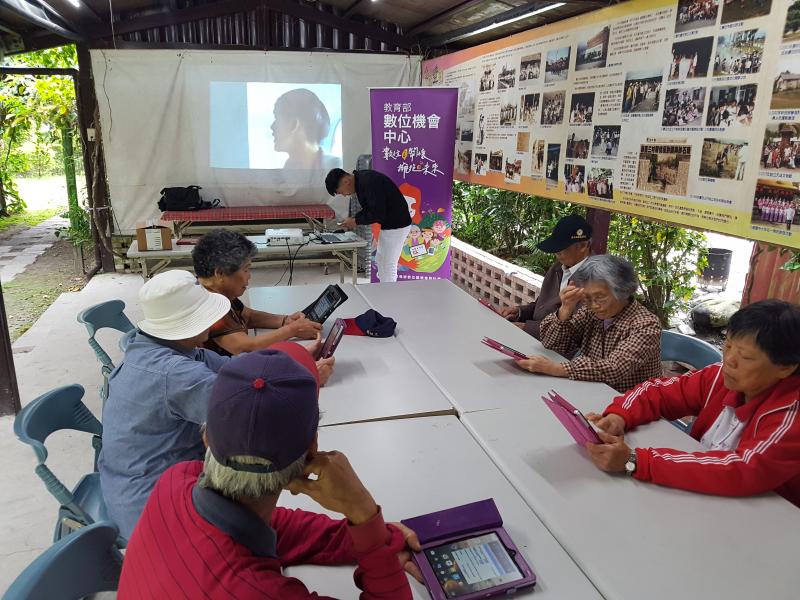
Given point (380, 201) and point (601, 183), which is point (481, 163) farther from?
point (601, 183)

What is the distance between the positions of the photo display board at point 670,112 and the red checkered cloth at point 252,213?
2.62 meters

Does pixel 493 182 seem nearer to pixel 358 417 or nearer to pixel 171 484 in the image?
pixel 358 417

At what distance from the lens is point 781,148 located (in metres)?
2.20

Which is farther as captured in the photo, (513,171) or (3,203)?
(3,203)

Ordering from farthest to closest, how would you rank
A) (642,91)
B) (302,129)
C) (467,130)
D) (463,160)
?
(302,129)
(463,160)
(467,130)
(642,91)

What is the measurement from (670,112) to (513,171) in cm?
155

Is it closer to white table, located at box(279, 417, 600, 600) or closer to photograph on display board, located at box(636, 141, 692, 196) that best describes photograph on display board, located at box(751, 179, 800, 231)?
photograph on display board, located at box(636, 141, 692, 196)

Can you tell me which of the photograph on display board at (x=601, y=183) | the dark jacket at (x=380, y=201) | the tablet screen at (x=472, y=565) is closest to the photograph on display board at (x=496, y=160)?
the dark jacket at (x=380, y=201)

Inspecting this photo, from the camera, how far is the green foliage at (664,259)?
3.85 metres

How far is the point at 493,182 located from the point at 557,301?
6.56 feet

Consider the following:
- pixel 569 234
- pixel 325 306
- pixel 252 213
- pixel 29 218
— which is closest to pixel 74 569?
pixel 325 306

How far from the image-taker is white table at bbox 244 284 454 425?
1.73m

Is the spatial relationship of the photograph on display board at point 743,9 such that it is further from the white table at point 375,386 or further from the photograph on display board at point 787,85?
the white table at point 375,386

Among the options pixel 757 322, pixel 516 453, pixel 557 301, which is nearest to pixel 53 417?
pixel 516 453
